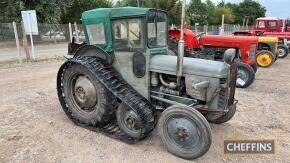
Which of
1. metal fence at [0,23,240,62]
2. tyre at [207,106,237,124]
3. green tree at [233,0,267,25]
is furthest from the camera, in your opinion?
green tree at [233,0,267,25]

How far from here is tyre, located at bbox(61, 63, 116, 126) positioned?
455cm

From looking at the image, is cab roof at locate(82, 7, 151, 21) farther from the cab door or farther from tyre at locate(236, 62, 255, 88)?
tyre at locate(236, 62, 255, 88)

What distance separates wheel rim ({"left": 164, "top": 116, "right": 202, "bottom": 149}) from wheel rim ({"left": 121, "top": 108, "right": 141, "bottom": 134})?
0.47m

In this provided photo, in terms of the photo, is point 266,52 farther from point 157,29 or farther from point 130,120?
point 130,120

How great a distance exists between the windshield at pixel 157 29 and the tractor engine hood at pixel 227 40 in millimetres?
5301

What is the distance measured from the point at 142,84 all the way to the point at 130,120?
626 mm

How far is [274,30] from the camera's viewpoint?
17031 millimetres

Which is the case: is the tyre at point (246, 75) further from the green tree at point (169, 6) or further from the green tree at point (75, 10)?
the green tree at point (169, 6)

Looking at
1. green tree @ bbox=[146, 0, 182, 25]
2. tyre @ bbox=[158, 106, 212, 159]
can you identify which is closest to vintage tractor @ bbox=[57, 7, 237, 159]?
tyre @ bbox=[158, 106, 212, 159]

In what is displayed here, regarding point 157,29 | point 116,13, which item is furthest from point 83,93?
point 157,29

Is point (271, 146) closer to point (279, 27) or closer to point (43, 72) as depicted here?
point (43, 72)

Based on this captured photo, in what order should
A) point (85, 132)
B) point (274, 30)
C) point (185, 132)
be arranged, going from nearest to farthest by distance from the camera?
1. point (185, 132)
2. point (85, 132)
3. point (274, 30)

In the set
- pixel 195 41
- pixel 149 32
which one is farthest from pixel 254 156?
pixel 195 41

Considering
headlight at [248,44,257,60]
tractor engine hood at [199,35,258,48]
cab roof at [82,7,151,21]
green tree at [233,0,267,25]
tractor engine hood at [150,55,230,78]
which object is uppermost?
green tree at [233,0,267,25]
